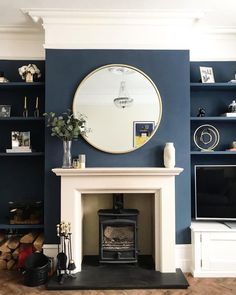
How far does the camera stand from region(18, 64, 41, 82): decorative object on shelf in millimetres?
3309

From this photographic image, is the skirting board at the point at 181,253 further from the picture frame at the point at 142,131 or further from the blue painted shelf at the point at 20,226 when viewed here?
the picture frame at the point at 142,131

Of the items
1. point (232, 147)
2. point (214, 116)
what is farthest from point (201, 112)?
point (232, 147)

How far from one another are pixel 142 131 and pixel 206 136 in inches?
36.3

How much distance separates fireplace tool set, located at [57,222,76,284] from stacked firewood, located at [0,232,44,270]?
36cm

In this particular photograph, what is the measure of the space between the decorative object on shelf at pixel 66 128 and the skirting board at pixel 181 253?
942mm

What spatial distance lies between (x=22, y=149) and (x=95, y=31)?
1597 mm

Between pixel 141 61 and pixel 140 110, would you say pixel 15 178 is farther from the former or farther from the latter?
pixel 141 61

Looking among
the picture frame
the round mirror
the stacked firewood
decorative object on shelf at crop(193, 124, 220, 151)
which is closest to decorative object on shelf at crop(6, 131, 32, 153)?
the round mirror

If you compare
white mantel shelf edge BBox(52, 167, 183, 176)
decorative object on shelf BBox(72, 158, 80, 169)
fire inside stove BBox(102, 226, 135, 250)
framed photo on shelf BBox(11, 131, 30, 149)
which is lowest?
fire inside stove BBox(102, 226, 135, 250)

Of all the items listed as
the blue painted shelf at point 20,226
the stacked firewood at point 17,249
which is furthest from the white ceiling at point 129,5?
the stacked firewood at point 17,249

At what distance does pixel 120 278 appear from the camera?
284cm

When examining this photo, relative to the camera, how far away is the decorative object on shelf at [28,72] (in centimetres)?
331

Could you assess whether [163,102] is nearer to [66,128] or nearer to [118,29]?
Answer: [118,29]

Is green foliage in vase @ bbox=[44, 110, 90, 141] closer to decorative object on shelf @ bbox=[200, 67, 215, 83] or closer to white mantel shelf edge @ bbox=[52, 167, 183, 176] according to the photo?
white mantel shelf edge @ bbox=[52, 167, 183, 176]
